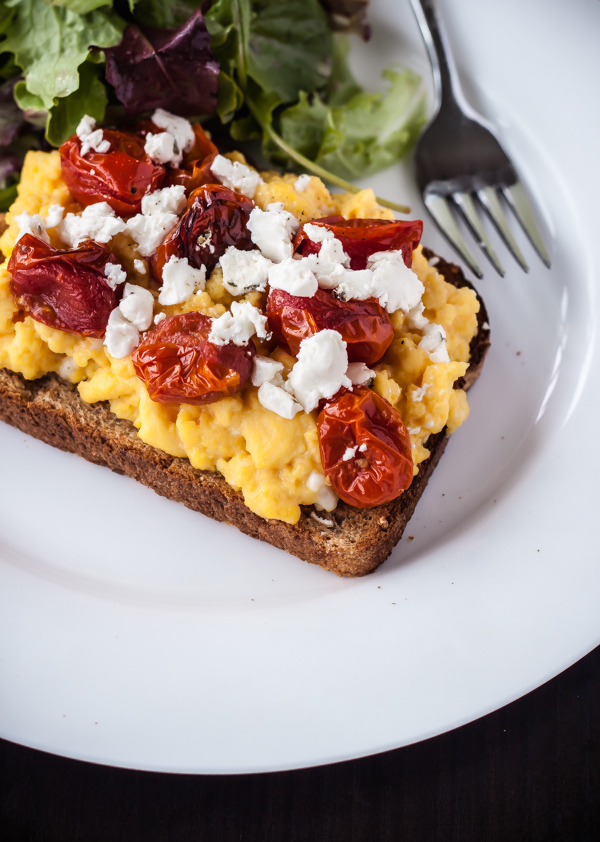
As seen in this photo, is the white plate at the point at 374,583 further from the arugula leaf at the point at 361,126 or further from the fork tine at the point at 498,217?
the arugula leaf at the point at 361,126

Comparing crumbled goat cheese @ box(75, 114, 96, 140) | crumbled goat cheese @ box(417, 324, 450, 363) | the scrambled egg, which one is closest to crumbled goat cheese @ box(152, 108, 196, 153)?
crumbled goat cheese @ box(75, 114, 96, 140)

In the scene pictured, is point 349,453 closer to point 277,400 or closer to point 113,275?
point 277,400

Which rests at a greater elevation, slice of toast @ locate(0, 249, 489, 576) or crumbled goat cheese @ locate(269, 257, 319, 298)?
crumbled goat cheese @ locate(269, 257, 319, 298)

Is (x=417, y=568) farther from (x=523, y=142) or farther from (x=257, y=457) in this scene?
(x=523, y=142)

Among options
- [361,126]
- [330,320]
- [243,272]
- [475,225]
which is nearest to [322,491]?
[330,320]

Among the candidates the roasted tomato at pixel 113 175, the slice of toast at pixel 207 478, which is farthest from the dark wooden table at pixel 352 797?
the roasted tomato at pixel 113 175

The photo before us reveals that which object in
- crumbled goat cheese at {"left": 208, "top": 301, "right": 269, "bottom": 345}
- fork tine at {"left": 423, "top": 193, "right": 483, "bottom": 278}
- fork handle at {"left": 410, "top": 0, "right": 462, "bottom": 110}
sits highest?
fork handle at {"left": 410, "top": 0, "right": 462, "bottom": 110}

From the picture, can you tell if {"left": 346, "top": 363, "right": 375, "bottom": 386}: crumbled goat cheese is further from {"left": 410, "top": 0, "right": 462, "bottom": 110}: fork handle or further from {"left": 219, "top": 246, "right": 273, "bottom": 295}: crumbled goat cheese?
{"left": 410, "top": 0, "right": 462, "bottom": 110}: fork handle

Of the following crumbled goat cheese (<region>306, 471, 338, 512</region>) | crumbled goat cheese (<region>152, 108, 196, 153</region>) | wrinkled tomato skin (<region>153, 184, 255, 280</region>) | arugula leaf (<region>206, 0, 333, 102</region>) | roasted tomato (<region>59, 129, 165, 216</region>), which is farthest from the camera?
arugula leaf (<region>206, 0, 333, 102</region>)
